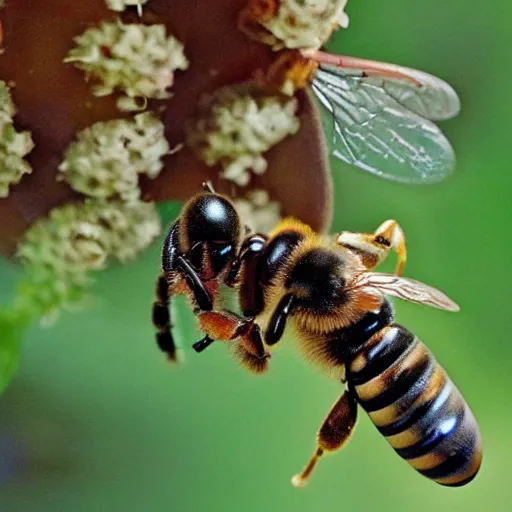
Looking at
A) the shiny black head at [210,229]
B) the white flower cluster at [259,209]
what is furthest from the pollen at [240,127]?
the shiny black head at [210,229]

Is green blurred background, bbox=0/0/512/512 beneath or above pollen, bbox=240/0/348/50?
beneath

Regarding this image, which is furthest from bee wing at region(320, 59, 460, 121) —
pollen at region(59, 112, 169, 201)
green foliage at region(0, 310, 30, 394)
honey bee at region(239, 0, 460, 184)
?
green foliage at region(0, 310, 30, 394)

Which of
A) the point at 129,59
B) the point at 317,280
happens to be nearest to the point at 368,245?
the point at 317,280

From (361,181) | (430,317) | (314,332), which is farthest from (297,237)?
(430,317)

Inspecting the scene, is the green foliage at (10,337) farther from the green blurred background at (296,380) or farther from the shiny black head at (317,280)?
the shiny black head at (317,280)

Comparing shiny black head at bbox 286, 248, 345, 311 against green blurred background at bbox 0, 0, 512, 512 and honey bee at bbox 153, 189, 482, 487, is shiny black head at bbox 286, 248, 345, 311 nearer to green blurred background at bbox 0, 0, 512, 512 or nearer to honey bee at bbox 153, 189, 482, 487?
honey bee at bbox 153, 189, 482, 487
